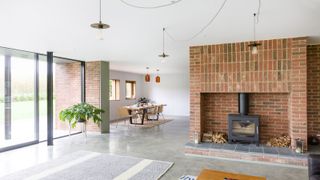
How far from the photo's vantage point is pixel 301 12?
2.94 m

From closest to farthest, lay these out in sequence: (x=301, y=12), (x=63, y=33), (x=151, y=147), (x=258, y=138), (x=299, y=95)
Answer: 1. (x=301, y=12)
2. (x=63, y=33)
3. (x=299, y=95)
4. (x=258, y=138)
5. (x=151, y=147)

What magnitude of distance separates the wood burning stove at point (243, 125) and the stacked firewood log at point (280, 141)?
1.03 feet

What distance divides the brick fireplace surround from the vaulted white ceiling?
34 centimetres

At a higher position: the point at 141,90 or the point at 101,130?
the point at 141,90

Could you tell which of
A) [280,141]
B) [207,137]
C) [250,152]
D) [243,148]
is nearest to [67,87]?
[207,137]

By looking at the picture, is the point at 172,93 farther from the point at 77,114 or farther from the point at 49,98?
the point at 49,98

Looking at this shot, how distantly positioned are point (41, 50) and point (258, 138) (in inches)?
210

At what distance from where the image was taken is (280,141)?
4.55 metres

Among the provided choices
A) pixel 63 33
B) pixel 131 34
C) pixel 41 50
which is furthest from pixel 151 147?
pixel 41 50

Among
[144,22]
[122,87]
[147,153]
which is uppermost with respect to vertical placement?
[144,22]

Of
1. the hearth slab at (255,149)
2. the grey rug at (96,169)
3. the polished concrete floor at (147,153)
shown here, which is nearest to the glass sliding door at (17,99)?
the polished concrete floor at (147,153)

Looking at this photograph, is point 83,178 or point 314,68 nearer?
point 83,178

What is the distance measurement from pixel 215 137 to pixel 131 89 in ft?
25.3

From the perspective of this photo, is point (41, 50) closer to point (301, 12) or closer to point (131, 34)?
point (131, 34)
